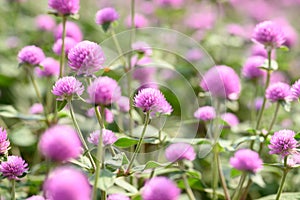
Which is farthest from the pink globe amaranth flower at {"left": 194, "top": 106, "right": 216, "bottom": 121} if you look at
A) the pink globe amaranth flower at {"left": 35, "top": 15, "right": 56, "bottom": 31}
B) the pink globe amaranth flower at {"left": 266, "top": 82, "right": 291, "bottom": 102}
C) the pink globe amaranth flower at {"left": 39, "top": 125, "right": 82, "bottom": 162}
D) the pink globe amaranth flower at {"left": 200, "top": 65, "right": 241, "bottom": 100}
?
the pink globe amaranth flower at {"left": 35, "top": 15, "right": 56, "bottom": 31}

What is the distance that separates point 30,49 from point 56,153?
94cm

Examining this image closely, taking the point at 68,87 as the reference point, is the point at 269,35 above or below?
above

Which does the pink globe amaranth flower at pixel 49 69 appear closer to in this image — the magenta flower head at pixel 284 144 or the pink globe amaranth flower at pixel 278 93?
the pink globe amaranth flower at pixel 278 93

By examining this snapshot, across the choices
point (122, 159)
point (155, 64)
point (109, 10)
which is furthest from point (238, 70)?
point (122, 159)

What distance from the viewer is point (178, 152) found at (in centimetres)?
152

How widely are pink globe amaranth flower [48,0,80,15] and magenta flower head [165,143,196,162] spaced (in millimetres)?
569

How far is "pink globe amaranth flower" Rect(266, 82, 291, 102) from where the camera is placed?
166 cm

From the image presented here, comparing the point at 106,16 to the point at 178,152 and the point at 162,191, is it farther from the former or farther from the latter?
the point at 162,191

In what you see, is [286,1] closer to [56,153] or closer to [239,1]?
[239,1]

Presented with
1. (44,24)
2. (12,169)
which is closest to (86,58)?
(12,169)

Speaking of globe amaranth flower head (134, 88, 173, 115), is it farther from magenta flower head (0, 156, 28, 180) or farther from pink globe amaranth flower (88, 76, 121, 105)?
magenta flower head (0, 156, 28, 180)

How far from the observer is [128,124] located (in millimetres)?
1948

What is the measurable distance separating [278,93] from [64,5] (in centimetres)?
79

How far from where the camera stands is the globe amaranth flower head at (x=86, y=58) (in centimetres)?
125
